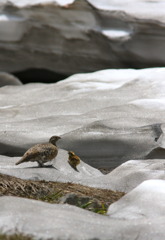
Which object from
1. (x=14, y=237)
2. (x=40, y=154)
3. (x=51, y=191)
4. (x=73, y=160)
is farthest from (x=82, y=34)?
(x=14, y=237)

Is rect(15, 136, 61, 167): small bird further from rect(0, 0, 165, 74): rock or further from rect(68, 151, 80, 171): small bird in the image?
rect(0, 0, 165, 74): rock

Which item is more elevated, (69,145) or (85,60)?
(69,145)

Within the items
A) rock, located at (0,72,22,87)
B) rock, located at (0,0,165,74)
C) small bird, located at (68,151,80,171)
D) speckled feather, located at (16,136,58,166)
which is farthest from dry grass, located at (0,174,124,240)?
rock, located at (0,72,22,87)

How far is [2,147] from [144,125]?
6.41 ft

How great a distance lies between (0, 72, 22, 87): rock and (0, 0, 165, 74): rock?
27 cm

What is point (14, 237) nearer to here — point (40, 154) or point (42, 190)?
point (42, 190)

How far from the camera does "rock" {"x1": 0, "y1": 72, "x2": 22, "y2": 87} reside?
13406mm

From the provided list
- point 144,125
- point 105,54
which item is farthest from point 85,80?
point 144,125

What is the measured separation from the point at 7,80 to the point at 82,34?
72.9 inches

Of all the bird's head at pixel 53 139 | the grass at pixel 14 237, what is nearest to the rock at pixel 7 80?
the bird's head at pixel 53 139

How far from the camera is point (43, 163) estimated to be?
739 centimetres

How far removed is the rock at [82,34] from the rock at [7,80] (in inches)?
10.7

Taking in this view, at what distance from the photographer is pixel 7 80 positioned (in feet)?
44.1

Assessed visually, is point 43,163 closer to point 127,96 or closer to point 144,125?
point 144,125
